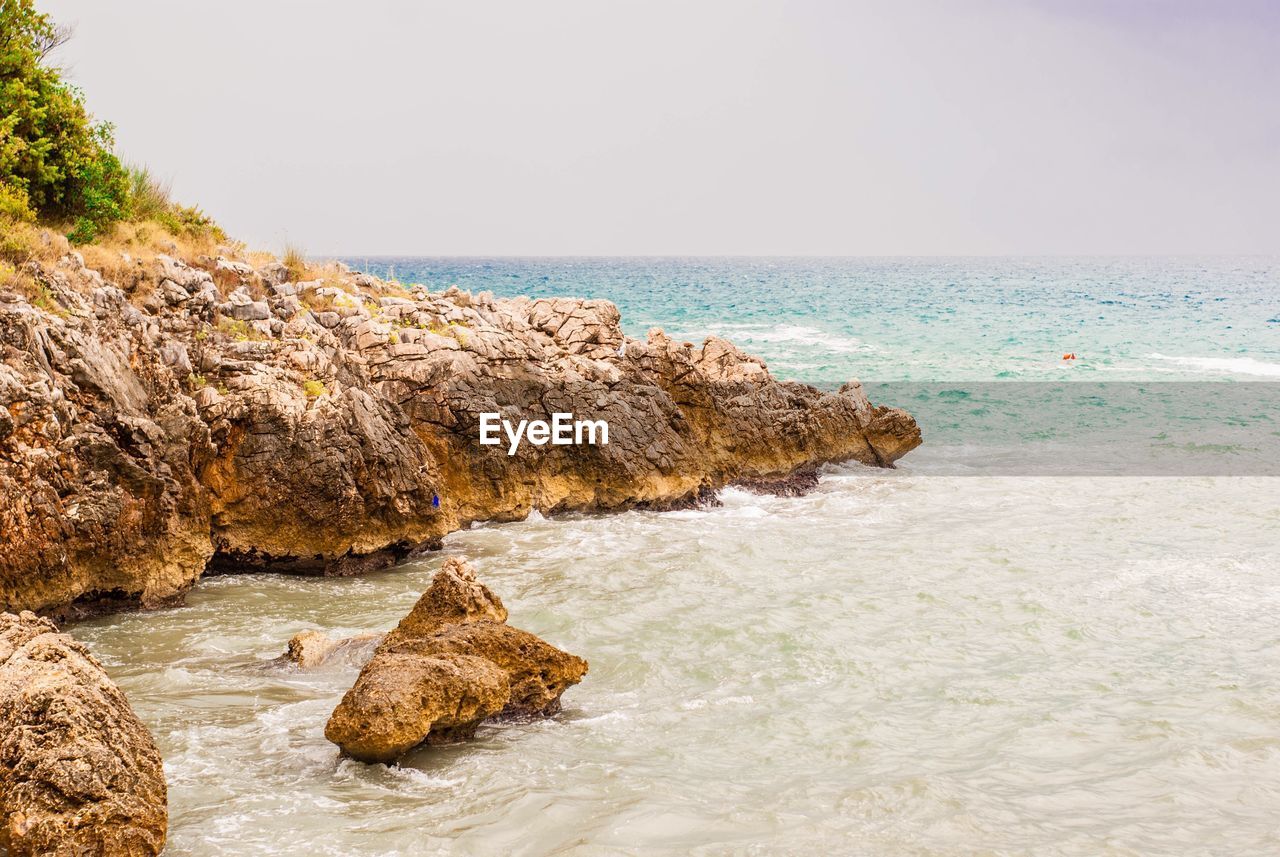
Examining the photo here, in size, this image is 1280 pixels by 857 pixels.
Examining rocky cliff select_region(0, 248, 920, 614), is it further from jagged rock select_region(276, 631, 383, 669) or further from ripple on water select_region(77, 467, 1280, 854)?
jagged rock select_region(276, 631, 383, 669)

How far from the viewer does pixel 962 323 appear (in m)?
61.1

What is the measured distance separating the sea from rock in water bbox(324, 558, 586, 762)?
255mm

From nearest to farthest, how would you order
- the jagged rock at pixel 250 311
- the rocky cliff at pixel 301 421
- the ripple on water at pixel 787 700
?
the ripple on water at pixel 787 700 → the rocky cliff at pixel 301 421 → the jagged rock at pixel 250 311

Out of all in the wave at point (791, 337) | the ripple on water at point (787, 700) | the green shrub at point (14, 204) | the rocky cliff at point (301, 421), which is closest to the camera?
the ripple on water at point (787, 700)

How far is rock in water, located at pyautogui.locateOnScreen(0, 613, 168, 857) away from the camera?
20.7 feet

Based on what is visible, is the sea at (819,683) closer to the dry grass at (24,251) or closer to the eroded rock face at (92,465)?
the eroded rock face at (92,465)

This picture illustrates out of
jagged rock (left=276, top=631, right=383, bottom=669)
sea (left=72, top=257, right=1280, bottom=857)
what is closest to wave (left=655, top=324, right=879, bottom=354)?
sea (left=72, top=257, right=1280, bottom=857)

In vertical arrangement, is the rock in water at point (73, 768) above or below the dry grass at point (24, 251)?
below

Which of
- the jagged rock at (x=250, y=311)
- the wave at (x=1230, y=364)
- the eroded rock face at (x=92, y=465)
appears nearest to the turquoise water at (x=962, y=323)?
the wave at (x=1230, y=364)

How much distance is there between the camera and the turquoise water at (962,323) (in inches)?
1741

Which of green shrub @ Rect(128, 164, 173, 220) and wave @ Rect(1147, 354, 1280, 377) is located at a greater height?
green shrub @ Rect(128, 164, 173, 220)

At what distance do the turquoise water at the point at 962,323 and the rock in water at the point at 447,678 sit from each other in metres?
16.7

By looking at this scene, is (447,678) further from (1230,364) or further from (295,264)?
(1230,364)

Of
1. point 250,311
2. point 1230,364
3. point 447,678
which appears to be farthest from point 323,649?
point 1230,364
